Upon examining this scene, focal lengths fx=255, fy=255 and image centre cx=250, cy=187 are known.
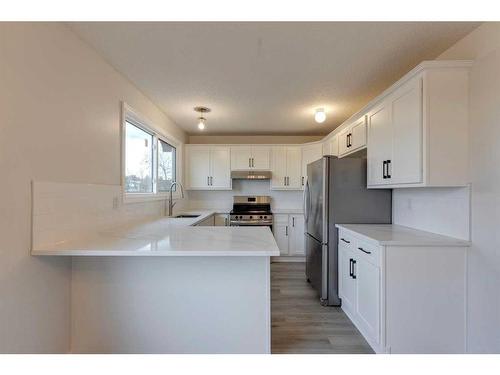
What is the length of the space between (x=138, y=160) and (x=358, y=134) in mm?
2594

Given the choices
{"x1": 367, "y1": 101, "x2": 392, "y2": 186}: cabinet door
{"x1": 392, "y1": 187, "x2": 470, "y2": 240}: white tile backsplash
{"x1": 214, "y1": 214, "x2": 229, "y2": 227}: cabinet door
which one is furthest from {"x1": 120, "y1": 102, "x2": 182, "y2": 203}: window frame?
{"x1": 392, "y1": 187, "x2": 470, "y2": 240}: white tile backsplash

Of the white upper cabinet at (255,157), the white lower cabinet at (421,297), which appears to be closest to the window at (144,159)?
the white upper cabinet at (255,157)

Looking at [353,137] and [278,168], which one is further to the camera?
[278,168]

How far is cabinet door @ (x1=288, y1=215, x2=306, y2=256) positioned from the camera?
4.53 m

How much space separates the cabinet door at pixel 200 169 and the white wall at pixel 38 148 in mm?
2708

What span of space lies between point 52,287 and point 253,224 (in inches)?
125

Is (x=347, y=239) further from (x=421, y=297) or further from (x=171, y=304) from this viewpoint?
(x=171, y=304)

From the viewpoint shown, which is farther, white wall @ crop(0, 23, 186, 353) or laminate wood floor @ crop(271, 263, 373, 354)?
laminate wood floor @ crop(271, 263, 373, 354)

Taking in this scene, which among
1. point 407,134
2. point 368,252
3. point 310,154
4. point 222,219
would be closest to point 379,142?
point 407,134

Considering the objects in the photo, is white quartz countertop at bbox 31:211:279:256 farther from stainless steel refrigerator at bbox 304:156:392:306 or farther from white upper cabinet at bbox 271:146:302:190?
white upper cabinet at bbox 271:146:302:190

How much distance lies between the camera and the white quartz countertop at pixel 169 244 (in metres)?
1.39

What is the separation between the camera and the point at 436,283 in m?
1.84

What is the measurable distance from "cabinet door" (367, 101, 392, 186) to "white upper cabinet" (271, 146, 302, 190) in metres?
2.06

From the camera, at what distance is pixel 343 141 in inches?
136
